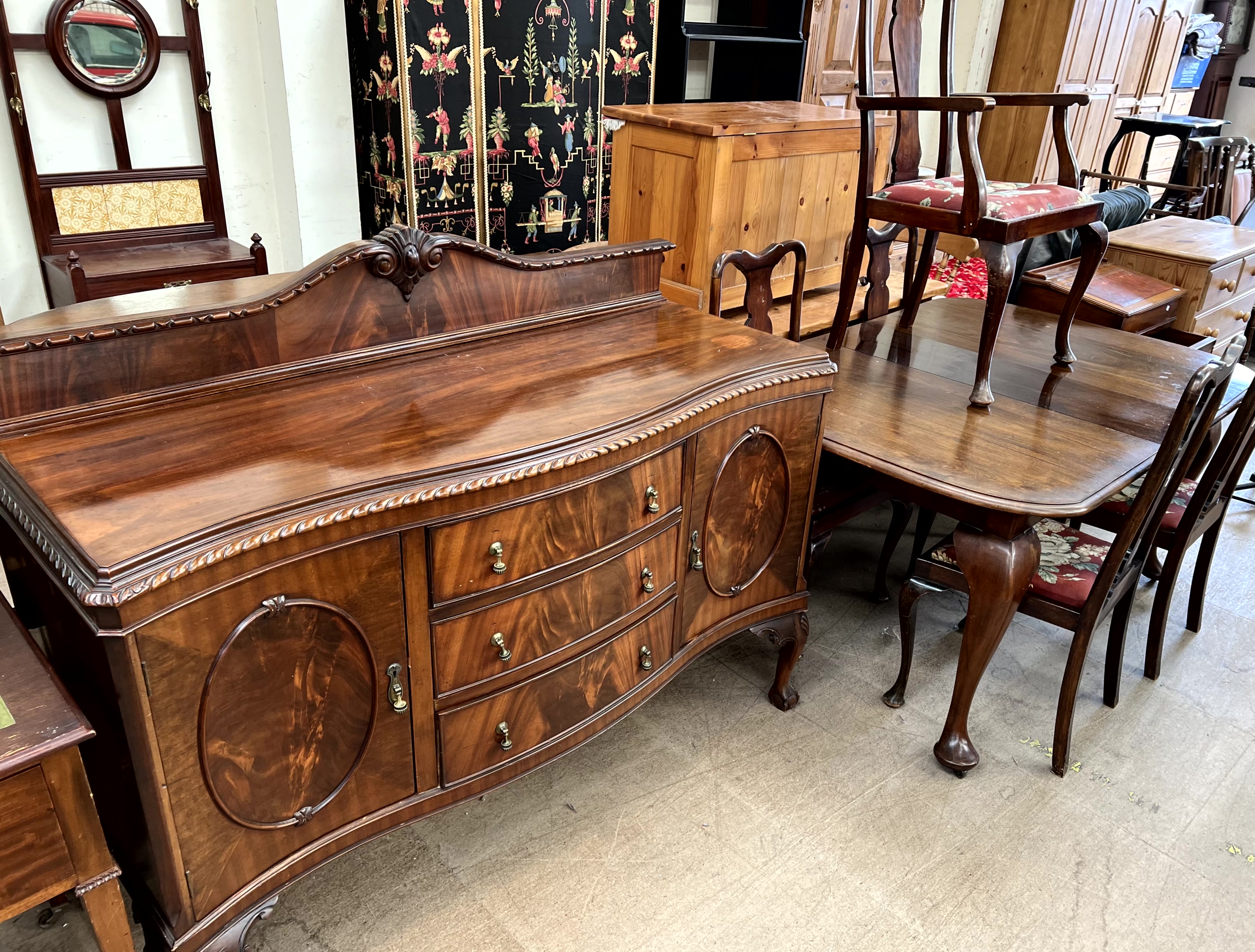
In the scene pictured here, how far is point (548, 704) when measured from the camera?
1547mm

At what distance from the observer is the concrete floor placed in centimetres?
162

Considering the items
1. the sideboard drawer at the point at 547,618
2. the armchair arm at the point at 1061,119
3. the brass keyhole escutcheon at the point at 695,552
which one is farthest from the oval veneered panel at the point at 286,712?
the armchair arm at the point at 1061,119

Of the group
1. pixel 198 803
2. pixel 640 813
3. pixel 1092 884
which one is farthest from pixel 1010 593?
pixel 198 803

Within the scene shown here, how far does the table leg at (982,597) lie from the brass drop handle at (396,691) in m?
1.18

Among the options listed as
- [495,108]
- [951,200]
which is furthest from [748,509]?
[495,108]

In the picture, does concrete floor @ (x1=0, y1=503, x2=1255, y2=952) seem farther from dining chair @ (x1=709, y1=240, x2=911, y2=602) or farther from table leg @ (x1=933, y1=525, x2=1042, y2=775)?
dining chair @ (x1=709, y1=240, x2=911, y2=602)

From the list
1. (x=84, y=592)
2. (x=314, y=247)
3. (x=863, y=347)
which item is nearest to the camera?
(x=84, y=592)

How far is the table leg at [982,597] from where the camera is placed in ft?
6.01

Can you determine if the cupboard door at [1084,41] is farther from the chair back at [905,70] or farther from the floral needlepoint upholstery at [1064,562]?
the floral needlepoint upholstery at [1064,562]

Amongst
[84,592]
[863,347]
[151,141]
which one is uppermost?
[151,141]

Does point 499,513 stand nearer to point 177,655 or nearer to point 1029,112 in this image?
point 177,655

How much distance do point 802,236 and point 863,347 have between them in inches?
25.9

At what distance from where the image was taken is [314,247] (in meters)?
3.68

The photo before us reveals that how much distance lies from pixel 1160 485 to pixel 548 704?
1.31m
